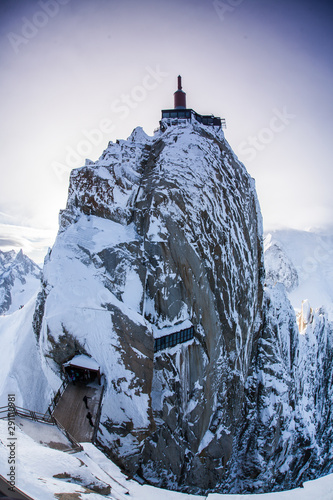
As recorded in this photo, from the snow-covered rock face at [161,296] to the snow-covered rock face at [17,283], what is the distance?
426 feet

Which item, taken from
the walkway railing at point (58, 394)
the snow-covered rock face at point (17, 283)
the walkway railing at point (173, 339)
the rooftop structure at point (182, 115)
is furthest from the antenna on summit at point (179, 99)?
the snow-covered rock face at point (17, 283)

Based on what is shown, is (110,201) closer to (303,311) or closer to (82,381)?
(82,381)

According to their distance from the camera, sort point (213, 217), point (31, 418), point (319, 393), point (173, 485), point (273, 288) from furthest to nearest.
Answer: point (319, 393)
point (273, 288)
point (213, 217)
point (173, 485)
point (31, 418)

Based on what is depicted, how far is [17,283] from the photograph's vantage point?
162 m

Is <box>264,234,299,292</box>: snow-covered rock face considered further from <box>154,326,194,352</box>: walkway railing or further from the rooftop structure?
<box>154,326,194,352</box>: walkway railing

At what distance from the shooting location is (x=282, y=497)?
7168 mm

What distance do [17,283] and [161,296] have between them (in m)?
163

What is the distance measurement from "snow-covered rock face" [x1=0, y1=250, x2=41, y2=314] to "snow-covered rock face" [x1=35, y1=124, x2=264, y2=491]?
129712 mm

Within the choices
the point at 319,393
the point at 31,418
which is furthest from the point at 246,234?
the point at 319,393

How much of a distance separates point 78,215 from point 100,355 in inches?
691

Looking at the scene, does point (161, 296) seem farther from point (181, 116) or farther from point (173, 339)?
point (181, 116)

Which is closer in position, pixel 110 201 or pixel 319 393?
pixel 110 201

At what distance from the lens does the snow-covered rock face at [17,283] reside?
142625 mm

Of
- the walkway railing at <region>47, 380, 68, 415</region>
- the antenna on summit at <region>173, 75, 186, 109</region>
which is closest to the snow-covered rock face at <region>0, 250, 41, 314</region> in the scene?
the antenna on summit at <region>173, 75, 186, 109</region>
